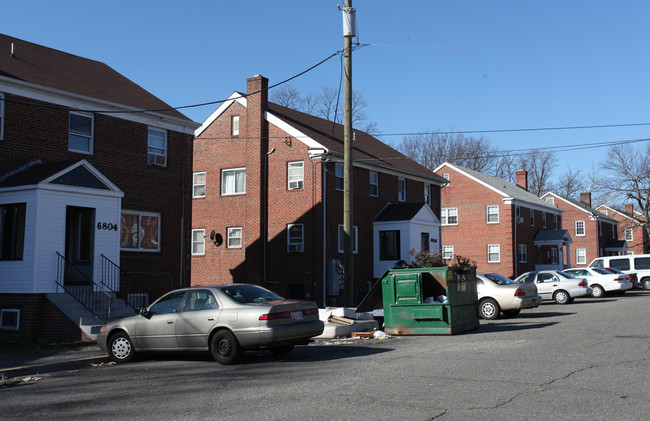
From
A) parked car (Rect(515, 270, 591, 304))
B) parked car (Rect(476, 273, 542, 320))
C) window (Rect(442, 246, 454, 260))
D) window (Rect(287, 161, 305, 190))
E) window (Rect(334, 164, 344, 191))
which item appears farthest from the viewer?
window (Rect(442, 246, 454, 260))

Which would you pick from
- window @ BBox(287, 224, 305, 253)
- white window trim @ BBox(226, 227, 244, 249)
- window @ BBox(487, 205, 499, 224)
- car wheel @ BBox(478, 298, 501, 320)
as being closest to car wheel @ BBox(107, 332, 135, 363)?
car wheel @ BBox(478, 298, 501, 320)

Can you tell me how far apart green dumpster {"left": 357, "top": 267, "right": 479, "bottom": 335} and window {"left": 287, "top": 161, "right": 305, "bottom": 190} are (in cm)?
1212

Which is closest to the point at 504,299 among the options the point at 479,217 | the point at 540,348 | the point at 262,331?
the point at 540,348

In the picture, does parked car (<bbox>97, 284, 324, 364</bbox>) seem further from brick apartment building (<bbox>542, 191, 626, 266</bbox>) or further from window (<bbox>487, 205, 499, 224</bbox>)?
brick apartment building (<bbox>542, 191, 626, 266</bbox>)

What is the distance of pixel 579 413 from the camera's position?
6.59 meters

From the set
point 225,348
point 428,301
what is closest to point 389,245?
point 428,301

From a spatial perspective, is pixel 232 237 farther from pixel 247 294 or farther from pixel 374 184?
pixel 247 294

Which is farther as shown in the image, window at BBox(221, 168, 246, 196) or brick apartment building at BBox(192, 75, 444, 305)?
window at BBox(221, 168, 246, 196)

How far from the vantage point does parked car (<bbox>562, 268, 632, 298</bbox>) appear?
3041 cm

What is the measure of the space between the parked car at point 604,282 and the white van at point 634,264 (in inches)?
203

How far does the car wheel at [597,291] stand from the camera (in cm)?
3077

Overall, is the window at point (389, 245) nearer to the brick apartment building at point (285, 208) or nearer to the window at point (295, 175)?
the brick apartment building at point (285, 208)

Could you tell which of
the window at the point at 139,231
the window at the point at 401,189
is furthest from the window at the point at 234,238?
the window at the point at 401,189

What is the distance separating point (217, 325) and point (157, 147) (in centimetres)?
1102
